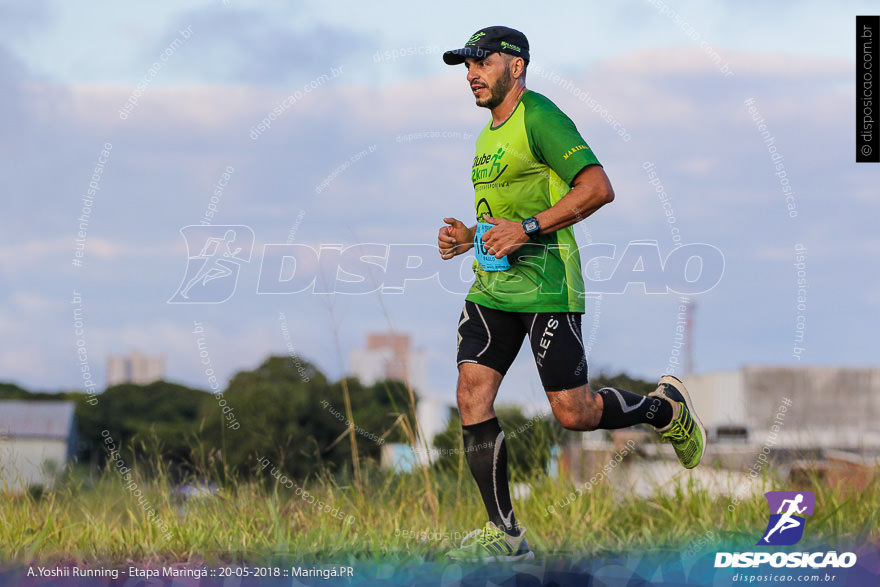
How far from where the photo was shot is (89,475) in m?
6.12

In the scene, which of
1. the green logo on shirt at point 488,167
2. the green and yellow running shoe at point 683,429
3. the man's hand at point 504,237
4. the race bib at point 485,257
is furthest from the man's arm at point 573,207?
the green and yellow running shoe at point 683,429

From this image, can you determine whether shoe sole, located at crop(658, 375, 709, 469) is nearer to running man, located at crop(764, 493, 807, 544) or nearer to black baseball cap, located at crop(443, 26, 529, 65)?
running man, located at crop(764, 493, 807, 544)

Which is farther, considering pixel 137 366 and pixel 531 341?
pixel 137 366

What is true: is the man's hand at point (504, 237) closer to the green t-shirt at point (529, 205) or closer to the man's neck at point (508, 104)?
the green t-shirt at point (529, 205)

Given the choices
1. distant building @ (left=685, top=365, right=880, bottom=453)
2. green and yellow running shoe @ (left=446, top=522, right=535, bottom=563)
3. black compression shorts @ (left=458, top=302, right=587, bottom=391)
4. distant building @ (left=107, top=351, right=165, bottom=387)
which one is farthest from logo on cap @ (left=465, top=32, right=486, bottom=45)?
distant building @ (left=107, top=351, right=165, bottom=387)

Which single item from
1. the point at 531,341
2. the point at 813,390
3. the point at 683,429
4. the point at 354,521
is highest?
the point at 531,341

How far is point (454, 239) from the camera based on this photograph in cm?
499

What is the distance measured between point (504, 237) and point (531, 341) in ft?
1.87

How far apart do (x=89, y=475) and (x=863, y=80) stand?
5783mm

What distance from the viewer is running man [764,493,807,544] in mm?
4898

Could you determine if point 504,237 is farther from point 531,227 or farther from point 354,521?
point 354,521

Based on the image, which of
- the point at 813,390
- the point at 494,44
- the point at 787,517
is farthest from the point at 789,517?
the point at 813,390

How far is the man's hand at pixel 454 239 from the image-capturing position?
16.4 ft

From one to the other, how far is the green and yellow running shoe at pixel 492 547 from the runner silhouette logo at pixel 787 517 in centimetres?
121
